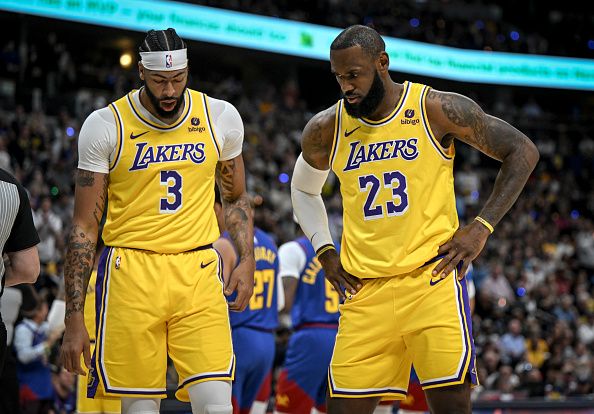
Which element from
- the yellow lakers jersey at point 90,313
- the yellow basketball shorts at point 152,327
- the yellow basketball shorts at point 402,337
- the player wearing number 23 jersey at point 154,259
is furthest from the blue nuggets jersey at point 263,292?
the yellow basketball shorts at point 402,337

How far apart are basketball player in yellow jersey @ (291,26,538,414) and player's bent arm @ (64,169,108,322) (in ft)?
4.04

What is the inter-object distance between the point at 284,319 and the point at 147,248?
27.9 feet

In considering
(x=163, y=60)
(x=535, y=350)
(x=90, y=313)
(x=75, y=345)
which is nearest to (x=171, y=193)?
(x=163, y=60)

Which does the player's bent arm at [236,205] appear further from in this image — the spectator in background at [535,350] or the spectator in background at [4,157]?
the spectator in background at [535,350]

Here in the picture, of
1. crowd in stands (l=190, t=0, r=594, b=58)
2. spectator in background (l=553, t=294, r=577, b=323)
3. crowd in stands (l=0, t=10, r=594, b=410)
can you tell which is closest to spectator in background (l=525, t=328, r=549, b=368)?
crowd in stands (l=0, t=10, r=594, b=410)

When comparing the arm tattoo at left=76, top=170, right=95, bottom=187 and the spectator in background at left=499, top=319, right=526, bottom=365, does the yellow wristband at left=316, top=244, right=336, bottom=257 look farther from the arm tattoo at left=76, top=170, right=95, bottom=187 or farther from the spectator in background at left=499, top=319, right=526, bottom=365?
the spectator in background at left=499, top=319, right=526, bottom=365

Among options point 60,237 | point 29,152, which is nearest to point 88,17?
point 29,152

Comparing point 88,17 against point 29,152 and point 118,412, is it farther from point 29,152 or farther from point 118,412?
point 118,412

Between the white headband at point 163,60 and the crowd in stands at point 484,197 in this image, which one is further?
the crowd in stands at point 484,197

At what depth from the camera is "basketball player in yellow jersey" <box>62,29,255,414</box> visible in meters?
4.59

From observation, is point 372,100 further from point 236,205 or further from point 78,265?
point 78,265

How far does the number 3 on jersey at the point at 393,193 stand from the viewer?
181 inches

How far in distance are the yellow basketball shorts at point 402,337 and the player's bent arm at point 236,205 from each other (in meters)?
0.75

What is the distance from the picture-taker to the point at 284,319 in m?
13.1
